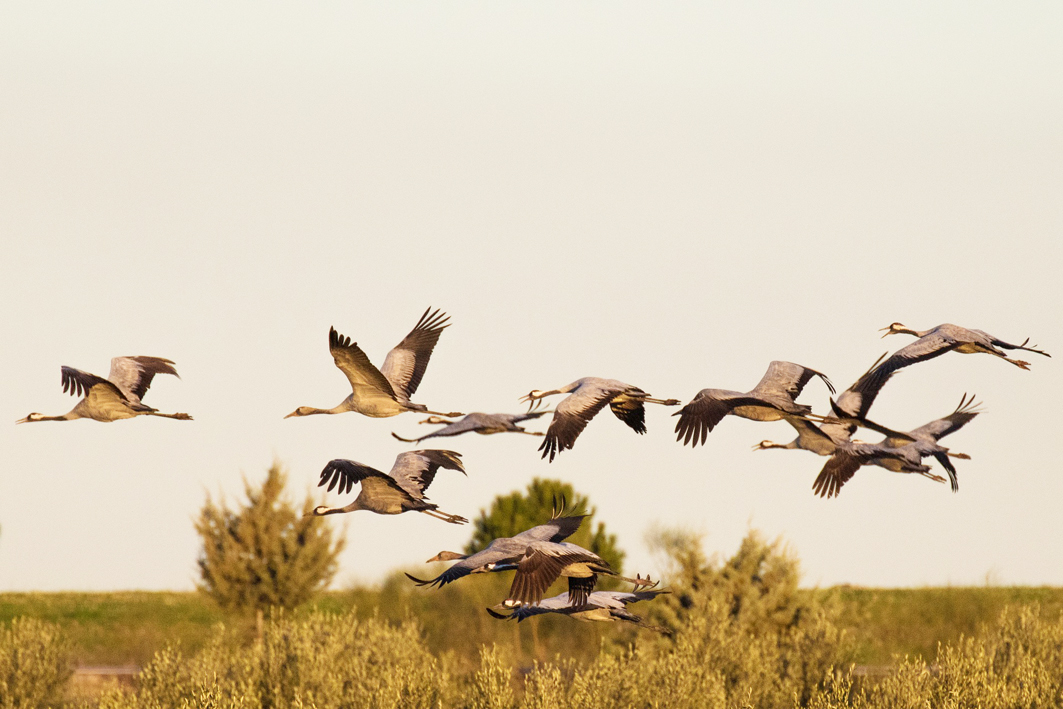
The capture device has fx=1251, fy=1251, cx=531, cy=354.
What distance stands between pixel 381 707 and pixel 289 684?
178 inches

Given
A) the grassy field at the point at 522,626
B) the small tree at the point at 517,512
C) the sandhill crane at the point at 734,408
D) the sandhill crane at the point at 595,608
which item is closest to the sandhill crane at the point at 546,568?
the sandhill crane at the point at 595,608

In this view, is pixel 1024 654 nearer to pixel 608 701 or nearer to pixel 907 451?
pixel 608 701

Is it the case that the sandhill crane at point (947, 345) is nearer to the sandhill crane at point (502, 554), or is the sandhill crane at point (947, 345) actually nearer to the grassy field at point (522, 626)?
the sandhill crane at point (502, 554)

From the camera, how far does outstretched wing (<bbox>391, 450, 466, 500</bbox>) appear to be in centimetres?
1459

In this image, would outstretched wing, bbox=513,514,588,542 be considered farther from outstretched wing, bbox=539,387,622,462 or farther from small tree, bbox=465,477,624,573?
small tree, bbox=465,477,624,573

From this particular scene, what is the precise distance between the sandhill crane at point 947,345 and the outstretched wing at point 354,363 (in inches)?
229

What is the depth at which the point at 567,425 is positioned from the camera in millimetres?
12453

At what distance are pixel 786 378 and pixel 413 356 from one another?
474 centimetres

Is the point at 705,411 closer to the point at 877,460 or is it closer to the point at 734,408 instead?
the point at 734,408

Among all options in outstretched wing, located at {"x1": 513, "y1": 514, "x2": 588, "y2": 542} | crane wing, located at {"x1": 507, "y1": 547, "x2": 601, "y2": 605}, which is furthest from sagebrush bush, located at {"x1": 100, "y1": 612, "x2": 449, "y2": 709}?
crane wing, located at {"x1": 507, "y1": 547, "x2": 601, "y2": 605}

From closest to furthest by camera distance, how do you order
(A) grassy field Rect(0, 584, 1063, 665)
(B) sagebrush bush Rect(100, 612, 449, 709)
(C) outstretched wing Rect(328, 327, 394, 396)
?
(C) outstretched wing Rect(328, 327, 394, 396)
(B) sagebrush bush Rect(100, 612, 449, 709)
(A) grassy field Rect(0, 584, 1063, 665)

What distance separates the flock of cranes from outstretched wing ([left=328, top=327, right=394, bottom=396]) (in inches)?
0.5

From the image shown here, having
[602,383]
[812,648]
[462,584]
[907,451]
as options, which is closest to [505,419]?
[602,383]

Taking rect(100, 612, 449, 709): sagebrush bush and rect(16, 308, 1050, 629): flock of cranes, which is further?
rect(100, 612, 449, 709): sagebrush bush
